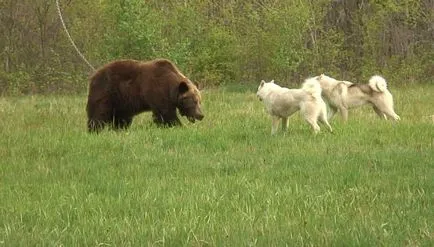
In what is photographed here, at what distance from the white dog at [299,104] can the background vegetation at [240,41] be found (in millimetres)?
13661

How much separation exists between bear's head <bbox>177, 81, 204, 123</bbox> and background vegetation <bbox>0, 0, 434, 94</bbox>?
12833mm

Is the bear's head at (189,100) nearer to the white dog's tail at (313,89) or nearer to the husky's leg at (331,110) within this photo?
the white dog's tail at (313,89)

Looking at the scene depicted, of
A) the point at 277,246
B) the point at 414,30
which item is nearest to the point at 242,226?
the point at 277,246

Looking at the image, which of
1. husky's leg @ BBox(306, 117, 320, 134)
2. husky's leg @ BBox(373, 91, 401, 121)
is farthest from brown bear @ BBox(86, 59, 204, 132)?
husky's leg @ BBox(373, 91, 401, 121)

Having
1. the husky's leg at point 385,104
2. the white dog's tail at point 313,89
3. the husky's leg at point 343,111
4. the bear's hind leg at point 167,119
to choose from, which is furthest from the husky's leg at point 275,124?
the husky's leg at point 385,104

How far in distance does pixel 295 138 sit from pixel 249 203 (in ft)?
13.2

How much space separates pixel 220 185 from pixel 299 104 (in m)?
4.22

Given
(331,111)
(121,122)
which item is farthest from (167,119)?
(331,111)

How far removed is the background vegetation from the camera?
25.2 m

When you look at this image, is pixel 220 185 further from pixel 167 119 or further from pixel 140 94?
pixel 140 94

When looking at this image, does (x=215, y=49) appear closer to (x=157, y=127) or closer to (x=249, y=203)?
(x=157, y=127)

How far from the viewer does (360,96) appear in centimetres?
1283

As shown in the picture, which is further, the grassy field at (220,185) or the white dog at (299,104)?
the white dog at (299,104)

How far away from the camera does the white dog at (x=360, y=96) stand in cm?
1264
